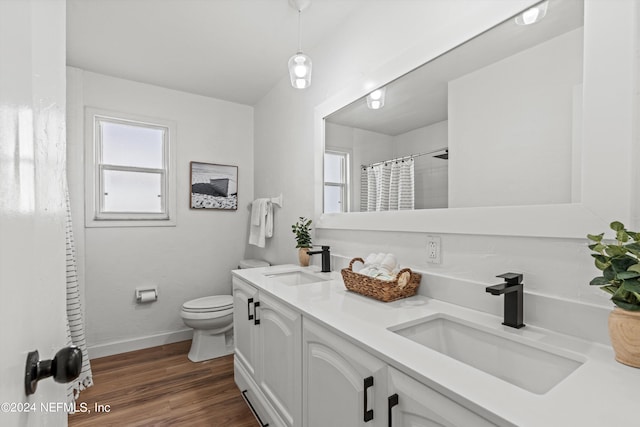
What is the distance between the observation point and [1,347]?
1.11 ft

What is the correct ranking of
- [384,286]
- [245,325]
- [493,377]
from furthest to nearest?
1. [245,325]
2. [384,286]
3. [493,377]

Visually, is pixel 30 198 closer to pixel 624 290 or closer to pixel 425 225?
pixel 624 290

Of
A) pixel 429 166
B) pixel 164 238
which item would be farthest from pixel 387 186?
pixel 164 238

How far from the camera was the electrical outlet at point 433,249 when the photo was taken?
4.45 feet

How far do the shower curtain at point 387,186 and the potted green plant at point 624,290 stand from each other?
80cm

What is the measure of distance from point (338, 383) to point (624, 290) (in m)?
0.84

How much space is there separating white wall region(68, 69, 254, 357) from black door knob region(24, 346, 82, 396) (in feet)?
8.44

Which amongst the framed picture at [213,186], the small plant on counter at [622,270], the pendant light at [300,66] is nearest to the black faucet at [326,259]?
the pendant light at [300,66]

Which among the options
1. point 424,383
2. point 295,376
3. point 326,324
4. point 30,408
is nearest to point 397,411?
point 424,383

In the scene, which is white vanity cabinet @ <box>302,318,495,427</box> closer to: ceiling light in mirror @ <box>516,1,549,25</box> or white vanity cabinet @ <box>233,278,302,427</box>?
white vanity cabinet @ <box>233,278,302,427</box>

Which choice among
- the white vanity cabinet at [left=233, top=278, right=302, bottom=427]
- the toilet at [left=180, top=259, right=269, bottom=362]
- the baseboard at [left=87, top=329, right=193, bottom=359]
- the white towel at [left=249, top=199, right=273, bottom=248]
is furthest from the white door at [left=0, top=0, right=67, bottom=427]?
the baseboard at [left=87, top=329, right=193, bottom=359]

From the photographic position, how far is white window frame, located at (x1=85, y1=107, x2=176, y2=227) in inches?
102

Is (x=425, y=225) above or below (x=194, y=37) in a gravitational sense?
below

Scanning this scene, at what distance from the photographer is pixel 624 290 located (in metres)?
0.73
